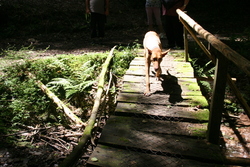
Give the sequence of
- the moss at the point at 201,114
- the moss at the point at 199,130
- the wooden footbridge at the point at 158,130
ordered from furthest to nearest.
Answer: the moss at the point at 201,114 → the moss at the point at 199,130 → the wooden footbridge at the point at 158,130

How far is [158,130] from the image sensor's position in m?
3.12

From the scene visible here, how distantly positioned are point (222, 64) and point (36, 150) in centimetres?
283

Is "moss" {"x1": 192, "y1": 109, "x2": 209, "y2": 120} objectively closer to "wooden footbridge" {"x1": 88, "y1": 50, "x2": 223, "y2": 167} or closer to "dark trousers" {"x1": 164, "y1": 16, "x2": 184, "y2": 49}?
"wooden footbridge" {"x1": 88, "y1": 50, "x2": 223, "y2": 167}

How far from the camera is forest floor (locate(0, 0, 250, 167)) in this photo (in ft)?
10.5

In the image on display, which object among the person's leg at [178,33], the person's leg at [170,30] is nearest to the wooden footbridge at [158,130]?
the person's leg at [178,33]

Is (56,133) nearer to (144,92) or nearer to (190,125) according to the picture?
(144,92)

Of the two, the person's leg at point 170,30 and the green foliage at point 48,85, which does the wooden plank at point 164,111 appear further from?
the person's leg at point 170,30

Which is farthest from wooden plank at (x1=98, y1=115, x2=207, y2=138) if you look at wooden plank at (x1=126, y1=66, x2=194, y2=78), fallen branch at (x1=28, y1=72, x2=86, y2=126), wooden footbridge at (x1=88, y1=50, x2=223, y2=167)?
wooden plank at (x1=126, y1=66, x2=194, y2=78)

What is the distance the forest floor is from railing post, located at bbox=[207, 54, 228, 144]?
1.31 metres

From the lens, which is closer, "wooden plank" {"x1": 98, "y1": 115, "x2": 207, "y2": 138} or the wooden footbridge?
the wooden footbridge

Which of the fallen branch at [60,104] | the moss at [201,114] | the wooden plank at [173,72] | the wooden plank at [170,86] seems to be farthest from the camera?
the wooden plank at [173,72]

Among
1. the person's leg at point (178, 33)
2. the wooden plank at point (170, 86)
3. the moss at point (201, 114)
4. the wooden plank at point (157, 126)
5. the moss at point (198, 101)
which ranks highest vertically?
the person's leg at point (178, 33)

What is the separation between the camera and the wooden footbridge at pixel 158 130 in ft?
8.47

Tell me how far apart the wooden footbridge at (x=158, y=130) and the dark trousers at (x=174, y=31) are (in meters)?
2.58
